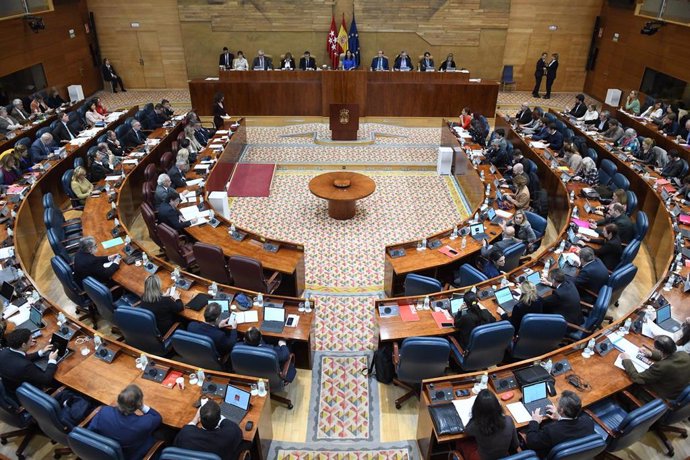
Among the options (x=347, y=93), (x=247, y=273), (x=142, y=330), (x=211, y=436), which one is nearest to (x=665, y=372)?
(x=211, y=436)

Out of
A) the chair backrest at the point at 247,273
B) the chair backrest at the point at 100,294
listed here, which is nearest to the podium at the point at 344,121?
the chair backrest at the point at 247,273

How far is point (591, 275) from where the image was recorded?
23.2ft

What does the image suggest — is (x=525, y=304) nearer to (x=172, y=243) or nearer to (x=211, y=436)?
(x=211, y=436)

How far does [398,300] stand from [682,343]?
3463 millimetres

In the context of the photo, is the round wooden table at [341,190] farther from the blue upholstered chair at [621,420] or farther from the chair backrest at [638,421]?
the chair backrest at [638,421]

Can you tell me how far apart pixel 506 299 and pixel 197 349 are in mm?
4184

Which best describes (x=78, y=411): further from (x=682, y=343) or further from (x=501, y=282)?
(x=682, y=343)

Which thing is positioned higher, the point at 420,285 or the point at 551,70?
the point at 551,70

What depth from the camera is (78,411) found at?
16.7ft

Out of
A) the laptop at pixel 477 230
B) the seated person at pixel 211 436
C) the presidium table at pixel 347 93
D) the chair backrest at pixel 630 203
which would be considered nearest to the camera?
the seated person at pixel 211 436

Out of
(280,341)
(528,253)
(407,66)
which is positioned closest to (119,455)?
(280,341)

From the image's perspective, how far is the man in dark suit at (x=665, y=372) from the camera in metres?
5.13

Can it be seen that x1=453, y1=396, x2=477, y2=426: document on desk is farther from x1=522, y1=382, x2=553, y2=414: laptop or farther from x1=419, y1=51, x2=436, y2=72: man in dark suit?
x1=419, y1=51, x2=436, y2=72: man in dark suit

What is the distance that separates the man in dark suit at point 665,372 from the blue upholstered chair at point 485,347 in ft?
4.51
